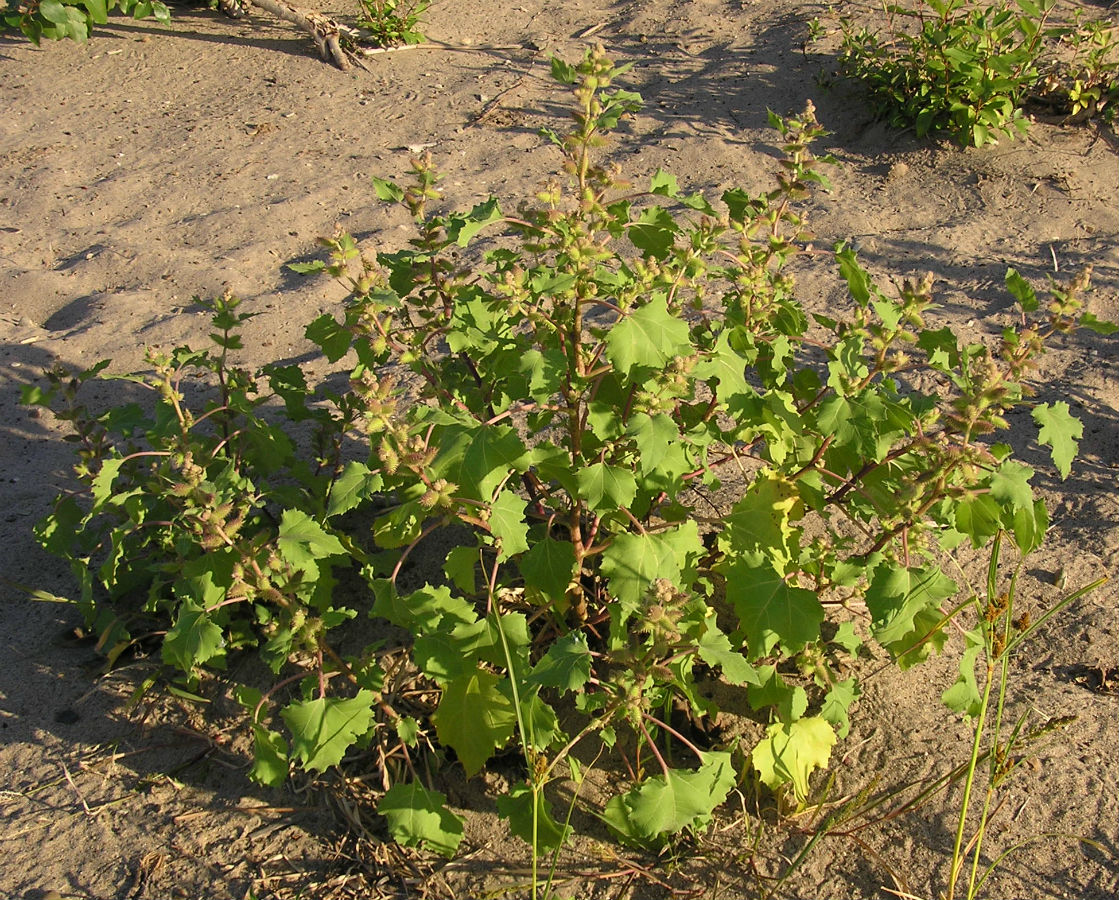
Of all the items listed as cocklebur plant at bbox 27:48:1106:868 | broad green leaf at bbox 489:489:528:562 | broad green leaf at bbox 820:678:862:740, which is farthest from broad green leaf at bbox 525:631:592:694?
broad green leaf at bbox 820:678:862:740

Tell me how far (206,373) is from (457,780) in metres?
2.64

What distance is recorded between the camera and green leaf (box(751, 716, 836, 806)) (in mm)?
2648

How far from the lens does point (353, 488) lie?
232cm

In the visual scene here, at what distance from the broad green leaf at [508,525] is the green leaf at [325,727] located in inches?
23.3

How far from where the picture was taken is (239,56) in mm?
7438

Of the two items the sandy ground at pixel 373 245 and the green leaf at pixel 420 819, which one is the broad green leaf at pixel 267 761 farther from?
the sandy ground at pixel 373 245

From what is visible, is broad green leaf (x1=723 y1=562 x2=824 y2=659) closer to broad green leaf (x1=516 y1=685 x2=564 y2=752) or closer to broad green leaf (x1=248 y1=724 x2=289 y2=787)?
broad green leaf (x1=516 y1=685 x2=564 y2=752)

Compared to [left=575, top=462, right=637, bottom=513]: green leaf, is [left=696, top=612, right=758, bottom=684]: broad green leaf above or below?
below

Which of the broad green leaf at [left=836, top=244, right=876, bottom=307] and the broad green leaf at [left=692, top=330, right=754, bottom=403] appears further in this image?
the broad green leaf at [left=836, top=244, right=876, bottom=307]

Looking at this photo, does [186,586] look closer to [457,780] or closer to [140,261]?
[457,780]

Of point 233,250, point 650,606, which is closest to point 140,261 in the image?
point 233,250

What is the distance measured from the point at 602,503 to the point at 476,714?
2.41ft

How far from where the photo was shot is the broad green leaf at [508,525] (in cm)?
233

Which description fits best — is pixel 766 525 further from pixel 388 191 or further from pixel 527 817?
pixel 388 191
